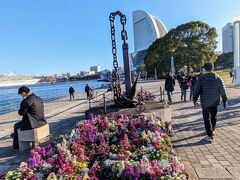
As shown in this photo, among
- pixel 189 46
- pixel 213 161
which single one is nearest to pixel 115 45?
pixel 213 161

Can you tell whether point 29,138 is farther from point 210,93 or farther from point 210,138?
point 210,93

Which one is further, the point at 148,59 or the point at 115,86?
the point at 148,59

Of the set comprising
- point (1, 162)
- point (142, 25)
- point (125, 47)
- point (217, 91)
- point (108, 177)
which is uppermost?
point (142, 25)

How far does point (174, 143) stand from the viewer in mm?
7105

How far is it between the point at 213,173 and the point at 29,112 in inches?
184

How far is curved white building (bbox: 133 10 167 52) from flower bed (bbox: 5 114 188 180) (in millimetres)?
129120

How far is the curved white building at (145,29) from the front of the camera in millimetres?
134125

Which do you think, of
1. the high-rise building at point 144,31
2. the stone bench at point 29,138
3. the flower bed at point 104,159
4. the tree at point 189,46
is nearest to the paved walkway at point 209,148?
the flower bed at point 104,159

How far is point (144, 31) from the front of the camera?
14262cm

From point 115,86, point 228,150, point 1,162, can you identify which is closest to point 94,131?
point 1,162

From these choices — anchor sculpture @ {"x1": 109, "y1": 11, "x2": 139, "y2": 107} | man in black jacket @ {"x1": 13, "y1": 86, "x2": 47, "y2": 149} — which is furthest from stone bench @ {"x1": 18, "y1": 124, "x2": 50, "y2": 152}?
anchor sculpture @ {"x1": 109, "y1": 11, "x2": 139, "y2": 107}

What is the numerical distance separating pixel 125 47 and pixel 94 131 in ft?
15.0

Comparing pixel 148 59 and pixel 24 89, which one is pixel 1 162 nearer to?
pixel 24 89

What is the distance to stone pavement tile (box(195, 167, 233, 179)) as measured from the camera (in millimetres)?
4725
